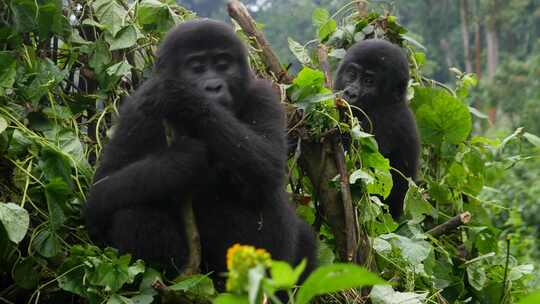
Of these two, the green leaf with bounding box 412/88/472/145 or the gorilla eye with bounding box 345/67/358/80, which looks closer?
the green leaf with bounding box 412/88/472/145

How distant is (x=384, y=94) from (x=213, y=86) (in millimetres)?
2209

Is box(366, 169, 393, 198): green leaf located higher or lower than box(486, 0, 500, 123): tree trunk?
higher

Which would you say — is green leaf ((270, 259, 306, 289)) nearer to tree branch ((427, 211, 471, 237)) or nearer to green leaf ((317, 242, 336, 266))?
green leaf ((317, 242, 336, 266))

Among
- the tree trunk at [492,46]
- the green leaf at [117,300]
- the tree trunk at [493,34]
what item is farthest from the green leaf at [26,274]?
the tree trunk at [492,46]

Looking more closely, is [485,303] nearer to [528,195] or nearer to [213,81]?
[213,81]

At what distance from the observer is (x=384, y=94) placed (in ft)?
17.3

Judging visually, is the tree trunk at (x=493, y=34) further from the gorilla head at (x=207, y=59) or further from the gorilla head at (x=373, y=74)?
the gorilla head at (x=207, y=59)

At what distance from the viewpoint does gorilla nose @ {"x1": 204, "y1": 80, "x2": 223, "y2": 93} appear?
3.23 meters

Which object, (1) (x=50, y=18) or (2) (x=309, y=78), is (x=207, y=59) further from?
(1) (x=50, y=18)

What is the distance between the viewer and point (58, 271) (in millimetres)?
2877

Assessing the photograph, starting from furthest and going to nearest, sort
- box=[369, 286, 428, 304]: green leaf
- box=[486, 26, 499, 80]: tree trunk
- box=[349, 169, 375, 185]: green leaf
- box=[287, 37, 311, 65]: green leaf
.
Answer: box=[486, 26, 499, 80]: tree trunk → box=[287, 37, 311, 65]: green leaf → box=[349, 169, 375, 185]: green leaf → box=[369, 286, 428, 304]: green leaf

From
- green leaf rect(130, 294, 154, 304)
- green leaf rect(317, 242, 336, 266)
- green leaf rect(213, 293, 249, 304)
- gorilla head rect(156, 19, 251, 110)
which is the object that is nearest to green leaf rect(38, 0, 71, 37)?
gorilla head rect(156, 19, 251, 110)

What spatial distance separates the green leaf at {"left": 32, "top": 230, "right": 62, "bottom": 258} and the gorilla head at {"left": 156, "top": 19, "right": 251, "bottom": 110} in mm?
702

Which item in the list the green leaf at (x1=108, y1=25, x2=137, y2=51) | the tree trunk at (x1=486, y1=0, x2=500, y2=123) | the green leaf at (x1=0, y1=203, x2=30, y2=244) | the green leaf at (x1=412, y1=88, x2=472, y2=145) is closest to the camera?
the green leaf at (x1=0, y1=203, x2=30, y2=244)
